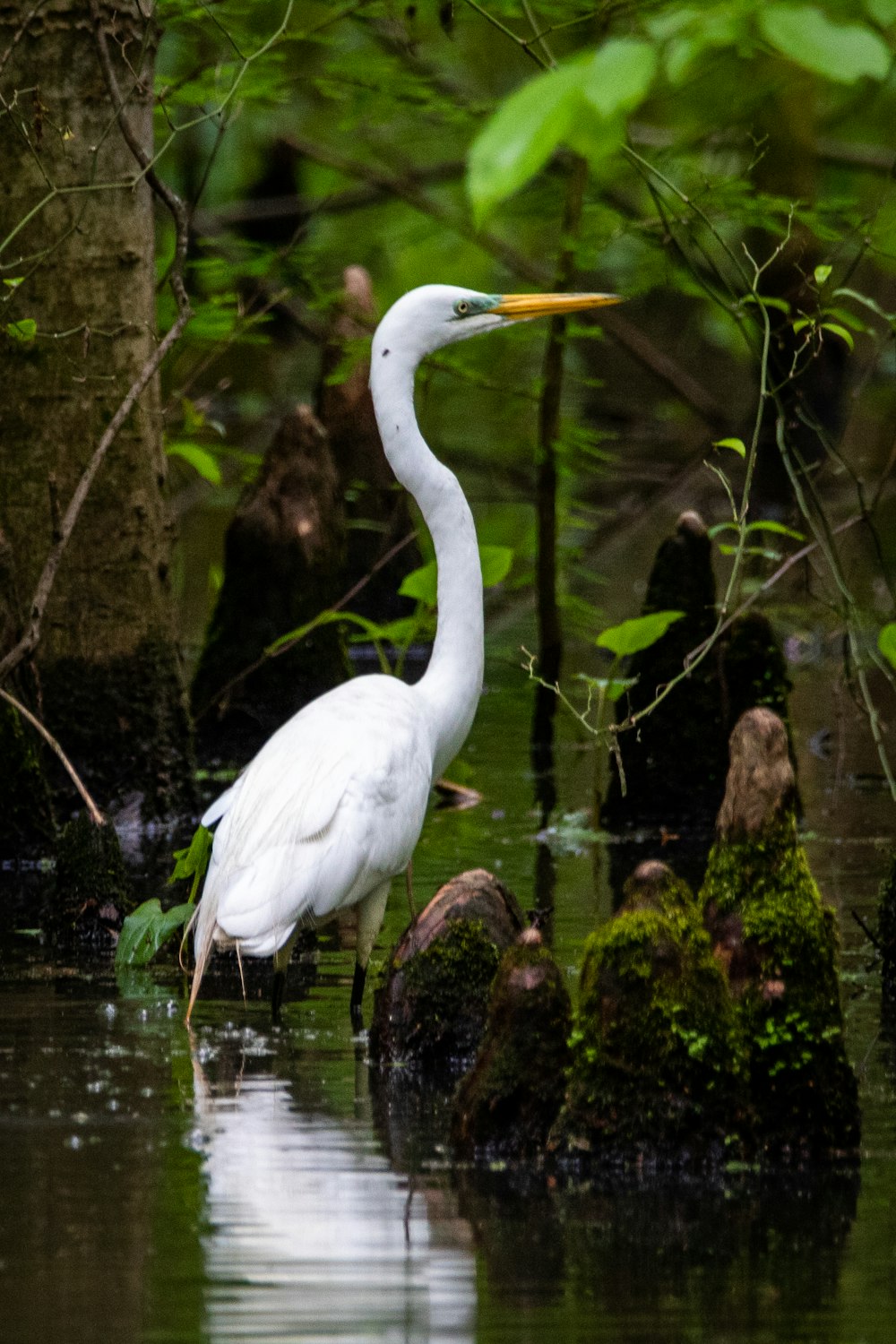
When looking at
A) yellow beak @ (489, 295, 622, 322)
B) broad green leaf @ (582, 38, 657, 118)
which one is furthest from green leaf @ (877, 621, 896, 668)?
yellow beak @ (489, 295, 622, 322)

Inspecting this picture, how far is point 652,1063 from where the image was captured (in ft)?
13.6

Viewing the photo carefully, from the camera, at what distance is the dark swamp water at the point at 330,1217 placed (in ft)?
11.1

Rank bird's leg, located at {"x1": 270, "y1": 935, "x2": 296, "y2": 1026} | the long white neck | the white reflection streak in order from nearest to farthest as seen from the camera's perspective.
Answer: the white reflection streak
bird's leg, located at {"x1": 270, "y1": 935, "x2": 296, "y2": 1026}
the long white neck

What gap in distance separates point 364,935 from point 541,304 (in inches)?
91.7

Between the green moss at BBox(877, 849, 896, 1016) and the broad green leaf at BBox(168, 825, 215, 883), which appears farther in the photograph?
the broad green leaf at BBox(168, 825, 215, 883)

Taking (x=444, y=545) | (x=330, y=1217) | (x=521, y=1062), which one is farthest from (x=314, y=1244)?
(x=444, y=545)

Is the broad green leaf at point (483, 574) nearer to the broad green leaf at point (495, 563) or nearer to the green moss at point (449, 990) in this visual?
the broad green leaf at point (495, 563)

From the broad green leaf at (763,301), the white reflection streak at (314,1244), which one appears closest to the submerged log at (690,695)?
the broad green leaf at (763,301)

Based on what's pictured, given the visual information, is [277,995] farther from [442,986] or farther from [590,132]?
[590,132]

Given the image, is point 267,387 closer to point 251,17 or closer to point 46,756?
point 251,17

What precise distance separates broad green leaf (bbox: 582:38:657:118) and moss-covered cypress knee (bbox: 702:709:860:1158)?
2349 mm

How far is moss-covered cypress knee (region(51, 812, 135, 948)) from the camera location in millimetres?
6809

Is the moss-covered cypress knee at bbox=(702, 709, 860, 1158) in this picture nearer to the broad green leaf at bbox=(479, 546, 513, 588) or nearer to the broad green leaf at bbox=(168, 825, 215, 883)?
the broad green leaf at bbox=(168, 825, 215, 883)

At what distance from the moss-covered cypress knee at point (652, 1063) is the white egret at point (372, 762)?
132 centimetres
